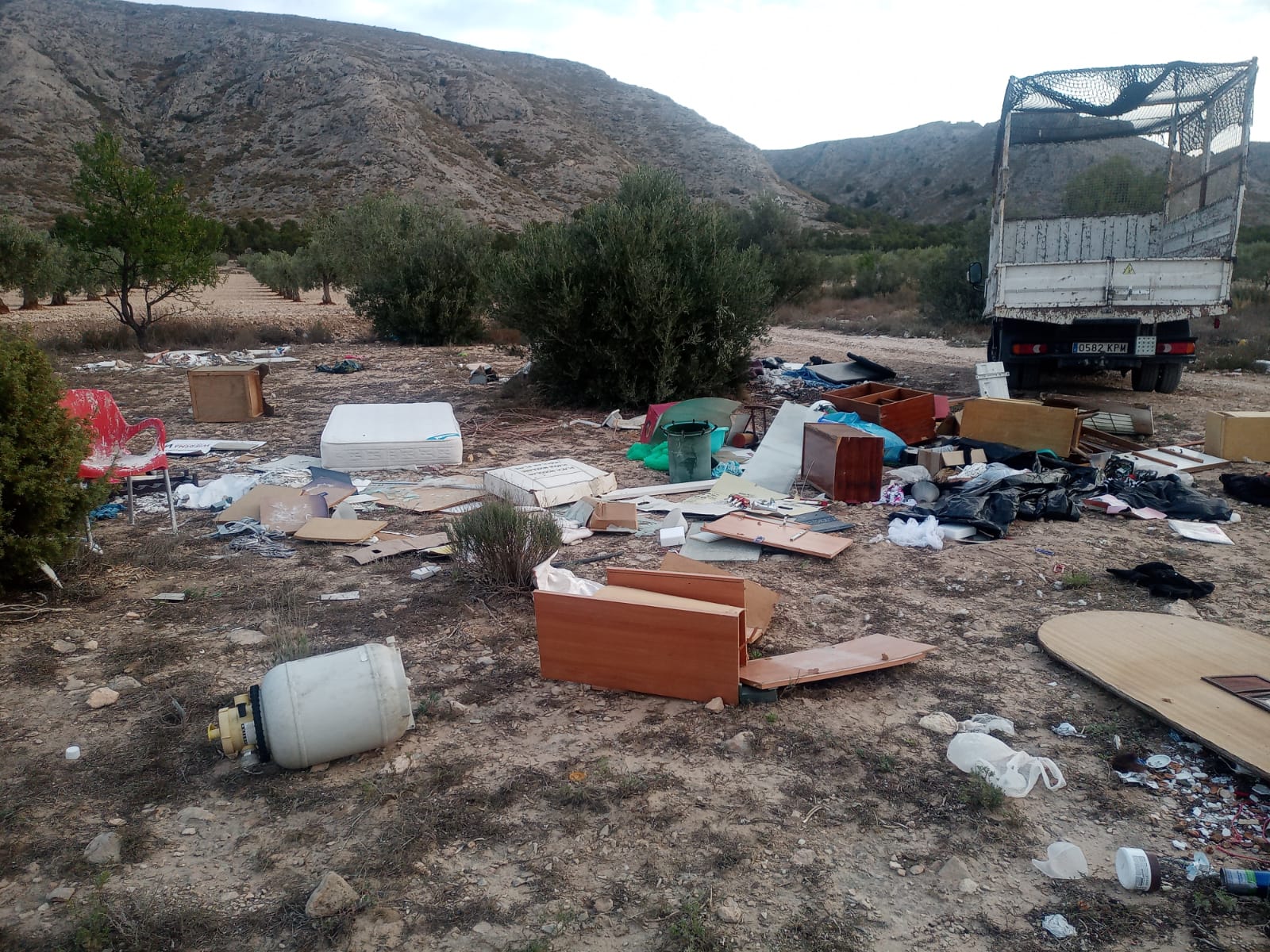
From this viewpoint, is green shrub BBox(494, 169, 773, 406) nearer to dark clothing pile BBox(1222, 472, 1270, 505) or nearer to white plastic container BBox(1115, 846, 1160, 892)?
dark clothing pile BBox(1222, 472, 1270, 505)

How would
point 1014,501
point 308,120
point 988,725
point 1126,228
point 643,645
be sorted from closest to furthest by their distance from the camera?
point 988,725
point 643,645
point 1014,501
point 1126,228
point 308,120

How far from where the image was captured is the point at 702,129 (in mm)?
65688

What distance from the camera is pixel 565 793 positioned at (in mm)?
2420

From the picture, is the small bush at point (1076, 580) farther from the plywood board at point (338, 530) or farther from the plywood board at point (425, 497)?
the plywood board at point (338, 530)

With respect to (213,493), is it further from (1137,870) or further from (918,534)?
(1137,870)

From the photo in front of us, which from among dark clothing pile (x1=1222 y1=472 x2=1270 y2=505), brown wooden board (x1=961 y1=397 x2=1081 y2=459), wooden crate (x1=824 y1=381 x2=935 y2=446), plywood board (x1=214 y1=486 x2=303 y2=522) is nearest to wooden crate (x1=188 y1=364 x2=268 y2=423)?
plywood board (x1=214 y1=486 x2=303 y2=522)

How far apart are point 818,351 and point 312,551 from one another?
10.8 m

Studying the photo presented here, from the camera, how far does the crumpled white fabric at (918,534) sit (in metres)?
4.69

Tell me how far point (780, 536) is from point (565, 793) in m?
2.60

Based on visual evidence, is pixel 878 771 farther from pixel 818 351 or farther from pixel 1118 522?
Answer: pixel 818 351

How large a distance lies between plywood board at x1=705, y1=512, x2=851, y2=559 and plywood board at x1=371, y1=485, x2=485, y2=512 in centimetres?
188

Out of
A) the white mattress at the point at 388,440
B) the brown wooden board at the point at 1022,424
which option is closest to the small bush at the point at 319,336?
the white mattress at the point at 388,440

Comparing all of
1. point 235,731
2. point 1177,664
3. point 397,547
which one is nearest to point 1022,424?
point 1177,664

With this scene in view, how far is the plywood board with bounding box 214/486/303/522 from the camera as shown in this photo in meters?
5.20
